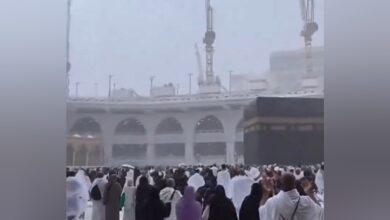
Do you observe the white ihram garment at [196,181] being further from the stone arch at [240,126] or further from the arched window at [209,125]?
the stone arch at [240,126]

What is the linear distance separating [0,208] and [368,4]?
1.94 metres

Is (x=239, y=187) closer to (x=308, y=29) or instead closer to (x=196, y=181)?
(x=196, y=181)

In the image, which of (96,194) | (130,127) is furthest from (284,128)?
(96,194)

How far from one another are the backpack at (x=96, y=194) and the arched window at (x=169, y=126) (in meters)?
0.90

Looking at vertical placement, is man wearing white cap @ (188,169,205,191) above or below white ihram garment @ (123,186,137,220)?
above

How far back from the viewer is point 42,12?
7.94 ft

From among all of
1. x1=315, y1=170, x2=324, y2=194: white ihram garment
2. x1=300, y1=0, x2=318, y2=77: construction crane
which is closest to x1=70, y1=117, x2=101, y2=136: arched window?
x1=315, y1=170, x2=324, y2=194: white ihram garment

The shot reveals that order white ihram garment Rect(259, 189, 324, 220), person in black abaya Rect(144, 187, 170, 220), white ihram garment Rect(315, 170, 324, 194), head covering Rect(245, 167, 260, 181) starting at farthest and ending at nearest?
head covering Rect(245, 167, 260, 181)
white ihram garment Rect(315, 170, 324, 194)
person in black abaya Rect(144, 187, 170, 220)
white ihram garment Rect(259, 189, 324, 220)

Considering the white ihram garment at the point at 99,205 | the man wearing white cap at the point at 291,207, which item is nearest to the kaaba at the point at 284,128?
the white ihram garment at the point at 99,205

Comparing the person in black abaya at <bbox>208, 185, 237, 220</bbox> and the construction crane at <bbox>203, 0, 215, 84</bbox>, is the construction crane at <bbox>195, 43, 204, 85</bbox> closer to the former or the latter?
the construction crane at <bbox>203, 0, 215, 84</bbox>

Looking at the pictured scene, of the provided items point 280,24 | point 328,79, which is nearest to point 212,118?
point 280,24

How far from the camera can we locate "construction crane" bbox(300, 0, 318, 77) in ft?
18.0

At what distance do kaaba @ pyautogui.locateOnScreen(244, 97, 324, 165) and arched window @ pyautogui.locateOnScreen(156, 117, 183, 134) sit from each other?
2.59 ft

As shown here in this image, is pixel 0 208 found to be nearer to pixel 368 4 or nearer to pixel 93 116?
pixel 368 4
